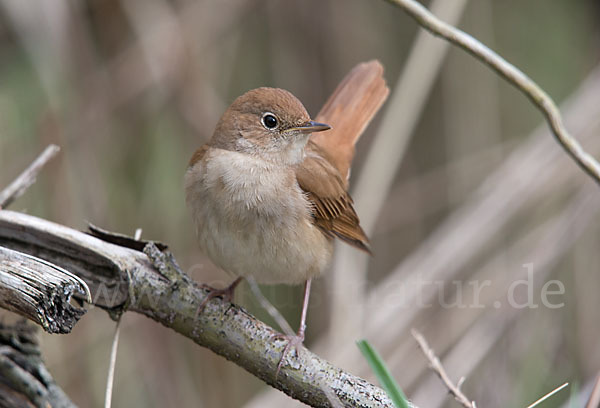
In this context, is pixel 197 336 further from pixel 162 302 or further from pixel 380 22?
pixel 380 22

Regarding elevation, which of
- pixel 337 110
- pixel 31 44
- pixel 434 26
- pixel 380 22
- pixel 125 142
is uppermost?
pixel 380 22

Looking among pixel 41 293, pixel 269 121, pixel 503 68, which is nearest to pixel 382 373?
pixel 41 293

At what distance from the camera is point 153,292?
7.22 ft

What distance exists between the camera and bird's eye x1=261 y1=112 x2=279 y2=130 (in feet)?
9.94

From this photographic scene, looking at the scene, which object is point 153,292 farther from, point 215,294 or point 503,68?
point 503,68

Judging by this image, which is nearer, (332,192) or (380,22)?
(332,192)

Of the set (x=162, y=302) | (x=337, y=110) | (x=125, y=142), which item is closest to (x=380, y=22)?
(x=337, y=110)

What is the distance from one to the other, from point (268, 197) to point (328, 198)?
41 cm

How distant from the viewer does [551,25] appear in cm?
469

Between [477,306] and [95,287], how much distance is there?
93.9 inches

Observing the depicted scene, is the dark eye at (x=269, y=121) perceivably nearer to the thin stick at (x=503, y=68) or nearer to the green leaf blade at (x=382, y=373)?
the thin stick at (x=503, y=68)

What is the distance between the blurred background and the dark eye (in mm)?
1013

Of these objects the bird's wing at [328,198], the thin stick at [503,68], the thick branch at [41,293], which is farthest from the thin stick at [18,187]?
the thin stick at [503,68]

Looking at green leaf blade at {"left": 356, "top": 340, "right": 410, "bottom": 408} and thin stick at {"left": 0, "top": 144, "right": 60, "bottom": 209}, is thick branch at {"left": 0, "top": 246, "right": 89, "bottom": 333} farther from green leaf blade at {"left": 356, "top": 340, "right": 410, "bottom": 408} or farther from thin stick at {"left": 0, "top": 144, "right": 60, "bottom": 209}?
green leaf blade at {"left": 356, "top": 340, "right": 410, "bottom": 408}
